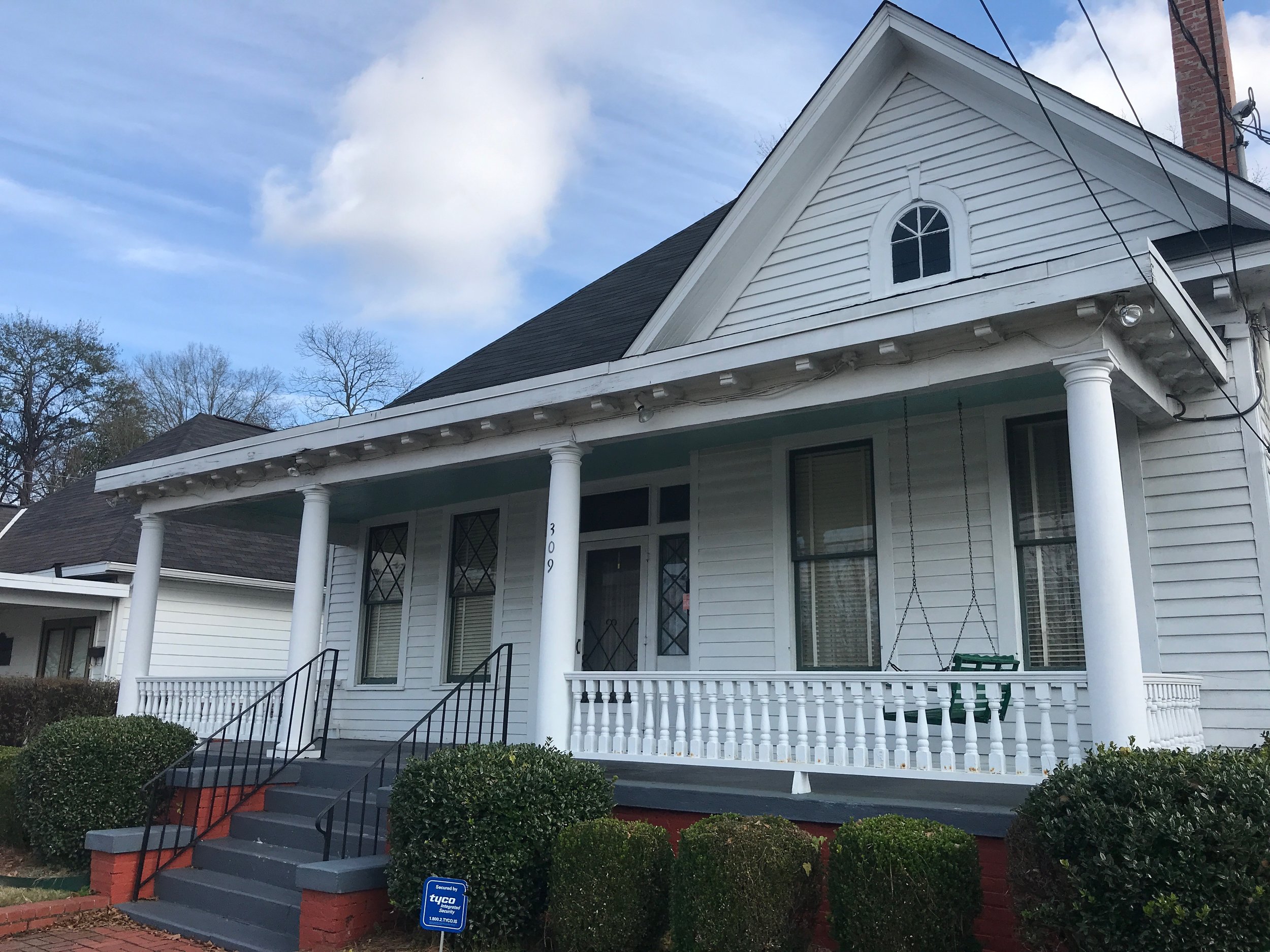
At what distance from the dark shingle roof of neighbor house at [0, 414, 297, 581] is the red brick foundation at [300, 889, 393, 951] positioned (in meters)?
11.3

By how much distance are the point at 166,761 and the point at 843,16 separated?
858cm

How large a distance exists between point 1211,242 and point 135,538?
55.8 ft

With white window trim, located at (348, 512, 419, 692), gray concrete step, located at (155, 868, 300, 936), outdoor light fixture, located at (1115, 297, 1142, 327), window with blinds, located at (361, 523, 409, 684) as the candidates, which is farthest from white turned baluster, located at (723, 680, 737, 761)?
window with blinds, located at (361, 523, 409, 684)

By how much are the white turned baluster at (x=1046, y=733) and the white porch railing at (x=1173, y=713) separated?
1.75 ft

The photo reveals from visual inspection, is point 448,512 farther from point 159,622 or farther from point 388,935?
point 159,622

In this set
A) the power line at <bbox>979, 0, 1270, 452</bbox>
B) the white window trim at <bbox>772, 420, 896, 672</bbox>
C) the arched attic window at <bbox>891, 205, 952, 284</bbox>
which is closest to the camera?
the power line at <bbox>979, 0, 1270, 452</bbox>

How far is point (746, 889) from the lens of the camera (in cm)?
521

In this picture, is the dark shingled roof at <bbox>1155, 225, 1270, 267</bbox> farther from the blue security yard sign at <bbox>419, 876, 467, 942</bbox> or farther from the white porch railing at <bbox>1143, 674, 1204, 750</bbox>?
the blue security yard sign at <bbox>419, 876, 467, 942</bbox>

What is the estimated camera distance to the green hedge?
14406mm

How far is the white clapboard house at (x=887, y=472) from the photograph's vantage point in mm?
6473

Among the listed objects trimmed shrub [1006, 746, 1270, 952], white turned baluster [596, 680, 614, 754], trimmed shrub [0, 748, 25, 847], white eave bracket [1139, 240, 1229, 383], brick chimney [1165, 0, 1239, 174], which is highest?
brick chimney [1165, 0, 1239, 174]

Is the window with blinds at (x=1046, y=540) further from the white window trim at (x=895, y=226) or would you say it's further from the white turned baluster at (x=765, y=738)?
the white turned baluster at (x=765, y=738)

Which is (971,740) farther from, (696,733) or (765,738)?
(696,733)

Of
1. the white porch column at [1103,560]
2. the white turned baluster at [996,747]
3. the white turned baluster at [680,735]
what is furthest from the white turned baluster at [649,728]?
the white porch column at [1103,560]
